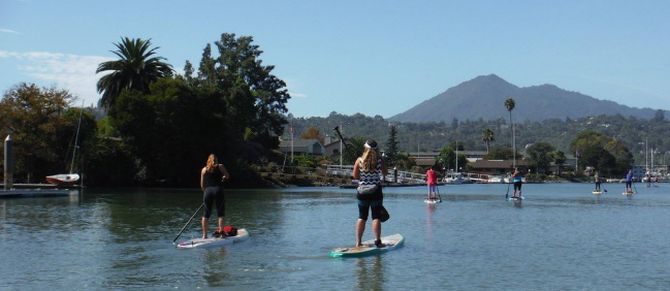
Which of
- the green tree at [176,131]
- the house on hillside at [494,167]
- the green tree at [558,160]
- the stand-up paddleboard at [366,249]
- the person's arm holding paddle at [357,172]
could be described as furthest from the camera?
the green tree at [558,160]

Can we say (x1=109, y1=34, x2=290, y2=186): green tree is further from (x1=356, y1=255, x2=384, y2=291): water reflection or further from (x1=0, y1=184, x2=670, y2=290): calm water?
(x1=356, y1=255, x2=384, y2=291): water reflection

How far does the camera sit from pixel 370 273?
12609mm

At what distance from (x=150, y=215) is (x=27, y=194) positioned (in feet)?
60.1

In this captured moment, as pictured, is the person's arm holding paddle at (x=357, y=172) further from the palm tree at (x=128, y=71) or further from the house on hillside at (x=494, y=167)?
the house on hillside at (x=494, y=167)

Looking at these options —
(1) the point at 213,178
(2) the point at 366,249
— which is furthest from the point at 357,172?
(1) the point at 213,178

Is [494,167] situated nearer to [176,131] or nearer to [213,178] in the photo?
[176,131]

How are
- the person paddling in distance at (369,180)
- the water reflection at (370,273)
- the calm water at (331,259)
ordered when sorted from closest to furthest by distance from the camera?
the water reflection at (370,273) < the calm water at (331,259) < the person paddling in distance at (369,180)

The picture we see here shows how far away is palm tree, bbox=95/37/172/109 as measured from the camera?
7338cm

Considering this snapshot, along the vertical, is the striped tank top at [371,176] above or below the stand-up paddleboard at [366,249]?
above

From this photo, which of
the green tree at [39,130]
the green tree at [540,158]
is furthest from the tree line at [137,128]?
the green tree at [540,158]

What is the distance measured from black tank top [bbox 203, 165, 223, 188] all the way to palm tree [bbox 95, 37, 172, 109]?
57995 mm

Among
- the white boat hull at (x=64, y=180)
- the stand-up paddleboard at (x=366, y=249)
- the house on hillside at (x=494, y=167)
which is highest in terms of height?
the house on hillside at (x=494, y=167)

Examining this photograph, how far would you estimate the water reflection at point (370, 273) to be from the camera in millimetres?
11516

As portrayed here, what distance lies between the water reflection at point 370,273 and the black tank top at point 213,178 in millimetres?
4407
